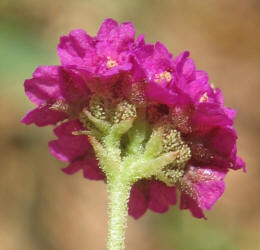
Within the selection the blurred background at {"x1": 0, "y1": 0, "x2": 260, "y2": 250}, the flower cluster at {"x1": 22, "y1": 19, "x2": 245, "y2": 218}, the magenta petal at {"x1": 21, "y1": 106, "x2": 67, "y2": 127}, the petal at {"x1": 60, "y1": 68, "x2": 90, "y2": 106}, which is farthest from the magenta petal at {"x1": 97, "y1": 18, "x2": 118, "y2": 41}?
the blurred background at {"x1": 0, "y1": 0, "x2": 260, "y2": 250}

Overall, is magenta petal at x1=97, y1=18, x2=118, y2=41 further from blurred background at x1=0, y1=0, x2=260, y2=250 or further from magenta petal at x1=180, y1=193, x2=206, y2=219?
blurred background at x1=0, y1=0, x2=260, y2=250

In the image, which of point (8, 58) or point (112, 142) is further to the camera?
point (8, 58)

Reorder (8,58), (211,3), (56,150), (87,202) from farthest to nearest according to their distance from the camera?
1. (211,3)
2. (87,202)
3. (8,58)
4. (56,150)

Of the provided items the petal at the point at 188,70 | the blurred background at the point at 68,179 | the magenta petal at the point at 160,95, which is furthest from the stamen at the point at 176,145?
the blurred background at the point at 68,179

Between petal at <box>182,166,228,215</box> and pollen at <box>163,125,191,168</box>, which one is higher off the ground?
pollen at <box>163,125,191,168</box>

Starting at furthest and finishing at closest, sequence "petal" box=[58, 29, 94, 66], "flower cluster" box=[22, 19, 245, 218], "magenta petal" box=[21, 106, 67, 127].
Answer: "magenta petal" box=[21, 106, 67, 127] → "petal" box=[58, 29, 94, 66] → "flower cluster" box=[22, 19, 245, 218]

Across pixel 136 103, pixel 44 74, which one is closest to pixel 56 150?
pixel 44 74

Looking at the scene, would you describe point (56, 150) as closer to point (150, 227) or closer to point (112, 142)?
point (112, 142)
